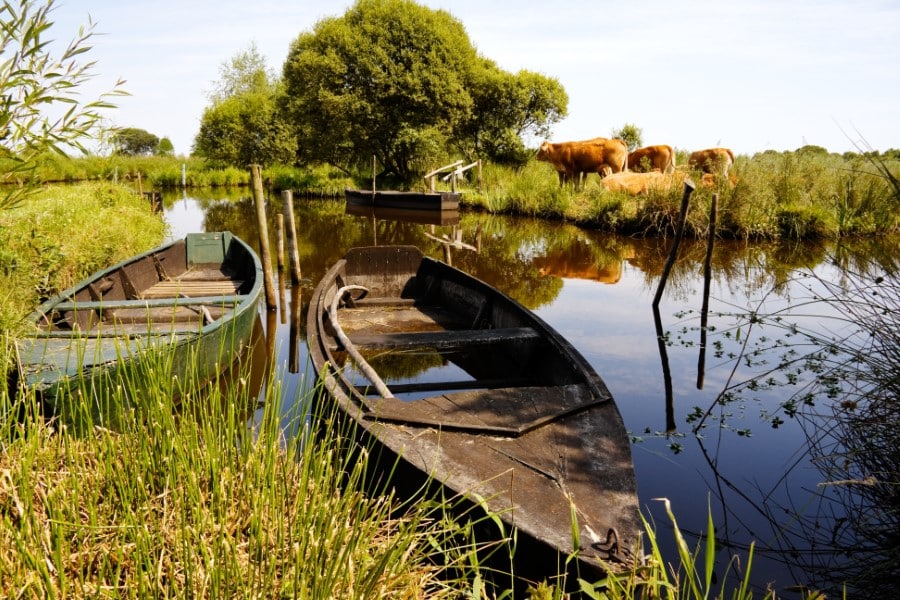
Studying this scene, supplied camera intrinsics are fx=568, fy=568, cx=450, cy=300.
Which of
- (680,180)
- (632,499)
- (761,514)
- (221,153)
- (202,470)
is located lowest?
(761,514)

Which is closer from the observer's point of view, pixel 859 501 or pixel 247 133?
pixel 859 501

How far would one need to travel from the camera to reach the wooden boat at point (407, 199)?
22688 millimetres

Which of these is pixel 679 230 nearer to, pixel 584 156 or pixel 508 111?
pixel 584 156

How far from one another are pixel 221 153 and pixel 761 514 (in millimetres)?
46143

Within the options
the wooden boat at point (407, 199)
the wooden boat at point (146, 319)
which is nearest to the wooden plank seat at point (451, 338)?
the wooden boat at point (146, 319)

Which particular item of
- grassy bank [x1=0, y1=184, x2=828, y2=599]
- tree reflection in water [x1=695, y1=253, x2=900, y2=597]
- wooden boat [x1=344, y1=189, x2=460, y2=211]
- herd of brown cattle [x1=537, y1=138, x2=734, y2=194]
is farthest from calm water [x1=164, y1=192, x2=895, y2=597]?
herd of brown cattle [x1=537, y1=138, x2=734, y2=194]

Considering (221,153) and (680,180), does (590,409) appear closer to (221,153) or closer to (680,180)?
(680,180)

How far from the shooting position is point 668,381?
645cm

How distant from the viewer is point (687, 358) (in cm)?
714

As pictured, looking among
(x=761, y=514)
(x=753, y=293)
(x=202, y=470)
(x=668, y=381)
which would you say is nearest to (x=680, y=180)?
(x=753, y=293)

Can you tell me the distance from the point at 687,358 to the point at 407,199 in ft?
62.5

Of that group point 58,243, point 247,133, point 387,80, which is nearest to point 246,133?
point 247,133

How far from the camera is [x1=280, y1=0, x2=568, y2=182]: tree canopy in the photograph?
97.0ft

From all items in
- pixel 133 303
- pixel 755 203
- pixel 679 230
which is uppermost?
pixel 755 203
